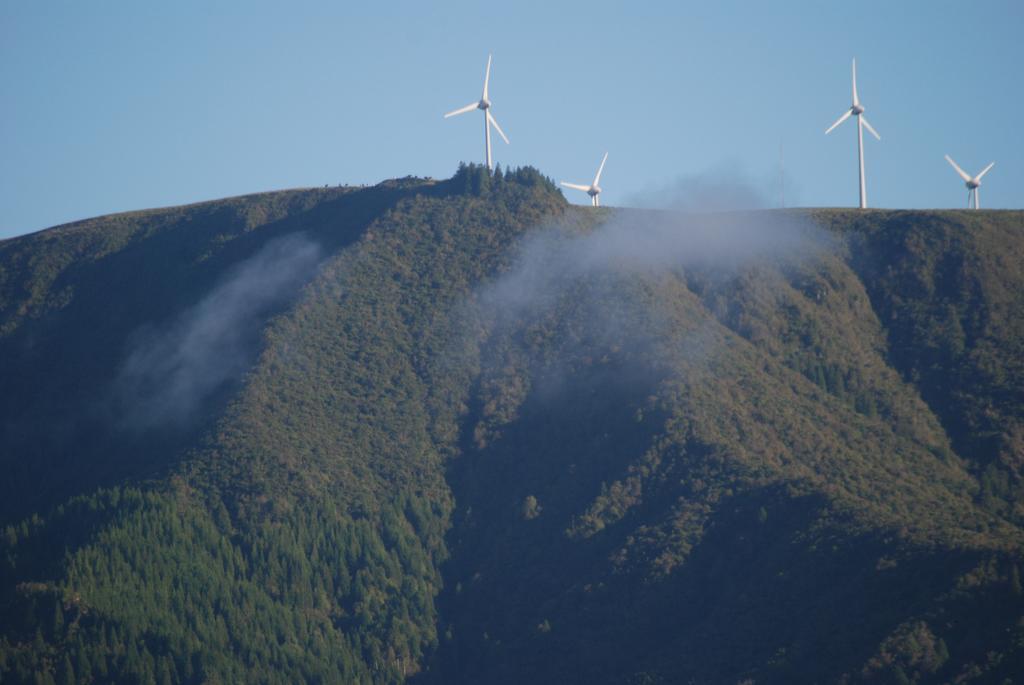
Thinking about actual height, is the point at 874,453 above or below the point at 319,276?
below

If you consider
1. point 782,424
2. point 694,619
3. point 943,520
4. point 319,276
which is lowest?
point 694,619

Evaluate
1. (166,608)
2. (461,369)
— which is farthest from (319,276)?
(166,608)

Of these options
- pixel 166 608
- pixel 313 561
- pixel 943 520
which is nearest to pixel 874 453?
pixel 943 520

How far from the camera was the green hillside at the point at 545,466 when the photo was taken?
129750 millimetres

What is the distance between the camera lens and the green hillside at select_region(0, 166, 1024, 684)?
129750mm

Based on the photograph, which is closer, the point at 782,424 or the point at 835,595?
the point at 835,595

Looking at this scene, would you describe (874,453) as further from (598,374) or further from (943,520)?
(598,374)

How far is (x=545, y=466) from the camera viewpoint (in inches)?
6417

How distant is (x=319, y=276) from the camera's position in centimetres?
19125

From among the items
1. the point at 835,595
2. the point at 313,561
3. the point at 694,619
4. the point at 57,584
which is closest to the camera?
the point at 835,595

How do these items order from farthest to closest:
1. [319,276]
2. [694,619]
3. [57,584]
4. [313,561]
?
[319,276] → [313,561] → [57,584] → [694,619]

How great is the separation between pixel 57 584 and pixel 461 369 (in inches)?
2234

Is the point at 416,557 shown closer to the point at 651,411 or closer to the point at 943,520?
the point at 651,411

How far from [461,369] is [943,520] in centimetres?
6392
